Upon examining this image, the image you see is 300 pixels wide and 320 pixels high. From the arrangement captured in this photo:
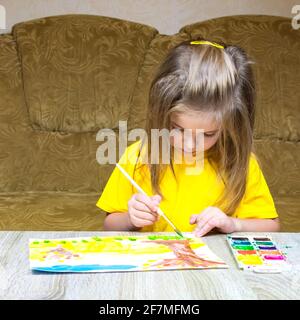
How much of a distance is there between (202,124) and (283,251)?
0.33 meters

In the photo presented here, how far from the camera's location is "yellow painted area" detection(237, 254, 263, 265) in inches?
43.0

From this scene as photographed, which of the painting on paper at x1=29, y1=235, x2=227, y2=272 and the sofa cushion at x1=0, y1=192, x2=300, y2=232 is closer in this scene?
the painting on paper at x1=29, y1=235, x2=227, y2=272

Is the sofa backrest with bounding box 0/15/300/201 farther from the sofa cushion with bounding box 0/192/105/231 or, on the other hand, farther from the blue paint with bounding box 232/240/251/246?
the blue paint with bounding box 232/240/251/246

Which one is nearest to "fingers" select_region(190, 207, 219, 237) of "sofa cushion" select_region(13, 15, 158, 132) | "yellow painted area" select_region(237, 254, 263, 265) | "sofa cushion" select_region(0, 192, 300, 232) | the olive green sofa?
"yellow painted area" select_region(237, 254, 263, 265)

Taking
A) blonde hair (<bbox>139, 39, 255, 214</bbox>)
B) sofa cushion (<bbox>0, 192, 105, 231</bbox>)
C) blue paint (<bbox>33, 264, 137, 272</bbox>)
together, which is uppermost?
blonde hair (<bbox>139, 39, 255, 214</bbox>)

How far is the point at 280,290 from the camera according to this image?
3.22ft

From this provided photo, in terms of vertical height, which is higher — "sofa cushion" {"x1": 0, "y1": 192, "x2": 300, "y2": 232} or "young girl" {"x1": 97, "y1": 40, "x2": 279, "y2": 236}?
"young girl" {"x1": 97, "y1": 40, "x2": 279, "y2": 236}

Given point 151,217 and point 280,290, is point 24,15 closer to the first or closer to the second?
point 151,217

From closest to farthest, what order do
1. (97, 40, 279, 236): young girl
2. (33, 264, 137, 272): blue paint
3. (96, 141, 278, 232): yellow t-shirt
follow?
(33, 264, 137, 272): blue paint → (97, 40, 279, 236): young girl → (96, 141, 278, 232): yellow t-shirt

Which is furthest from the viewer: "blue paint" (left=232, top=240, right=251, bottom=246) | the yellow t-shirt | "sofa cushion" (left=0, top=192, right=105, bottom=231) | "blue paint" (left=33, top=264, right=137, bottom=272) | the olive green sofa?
the olive green sofa

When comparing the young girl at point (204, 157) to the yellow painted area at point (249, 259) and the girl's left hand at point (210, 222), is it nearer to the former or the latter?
the girl's left hand at point (210, 222)

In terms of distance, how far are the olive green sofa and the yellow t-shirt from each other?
0.88m

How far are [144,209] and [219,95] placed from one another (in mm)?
289
